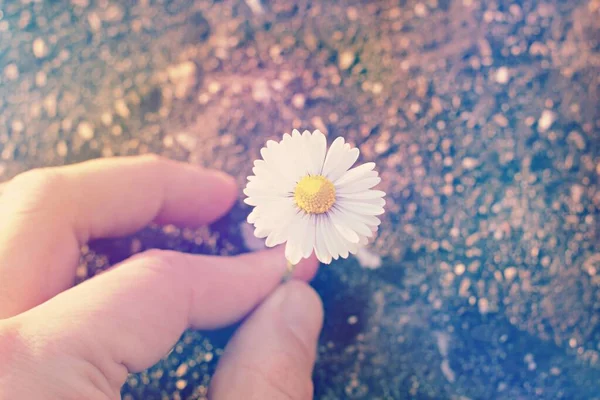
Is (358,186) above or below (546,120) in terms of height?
above

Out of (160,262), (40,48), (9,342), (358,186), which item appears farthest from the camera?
(40,48)

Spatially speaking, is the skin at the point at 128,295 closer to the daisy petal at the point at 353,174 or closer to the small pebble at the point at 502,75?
the daisy petal at the point at 353,174


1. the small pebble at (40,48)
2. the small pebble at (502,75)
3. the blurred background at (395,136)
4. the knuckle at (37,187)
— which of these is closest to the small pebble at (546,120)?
the blurred background at (395,136)

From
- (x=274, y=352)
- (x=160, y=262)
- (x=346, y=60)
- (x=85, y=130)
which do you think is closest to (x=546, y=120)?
(x=346, y=60)

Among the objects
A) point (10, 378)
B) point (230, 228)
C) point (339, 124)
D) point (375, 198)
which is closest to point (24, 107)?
point (230, 228)

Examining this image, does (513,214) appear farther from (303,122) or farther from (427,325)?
(303,122)

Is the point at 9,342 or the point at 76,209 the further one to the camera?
the point at 76,209

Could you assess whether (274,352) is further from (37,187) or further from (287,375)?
(37,187)

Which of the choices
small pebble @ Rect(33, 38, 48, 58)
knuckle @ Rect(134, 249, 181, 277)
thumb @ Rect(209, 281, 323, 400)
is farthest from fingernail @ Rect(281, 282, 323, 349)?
small pebble @ Rect(33, 38, 48, 58)
